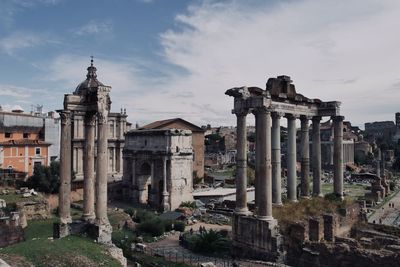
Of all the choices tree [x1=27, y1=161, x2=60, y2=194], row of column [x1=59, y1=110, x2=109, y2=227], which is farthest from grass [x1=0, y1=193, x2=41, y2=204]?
row of column [x1=59, y1=110, x2=109, y2=227]

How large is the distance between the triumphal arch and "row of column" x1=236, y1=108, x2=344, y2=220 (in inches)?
256

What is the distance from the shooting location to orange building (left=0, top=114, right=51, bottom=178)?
4512 cm

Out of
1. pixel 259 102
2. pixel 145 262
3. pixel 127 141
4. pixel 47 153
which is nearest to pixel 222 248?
pixel 145 262

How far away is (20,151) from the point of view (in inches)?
1834

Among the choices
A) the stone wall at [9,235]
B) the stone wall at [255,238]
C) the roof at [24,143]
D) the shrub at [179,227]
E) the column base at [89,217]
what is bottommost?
the shrub at [179,227]

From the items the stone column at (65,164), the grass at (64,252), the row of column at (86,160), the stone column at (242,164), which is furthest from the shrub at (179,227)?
the grass at (64,252)

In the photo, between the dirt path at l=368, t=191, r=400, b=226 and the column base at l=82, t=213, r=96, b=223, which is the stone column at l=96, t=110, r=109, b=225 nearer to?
the column base at l=82, t=213, r=96, b=223

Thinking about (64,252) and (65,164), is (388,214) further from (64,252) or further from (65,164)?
(64,252)

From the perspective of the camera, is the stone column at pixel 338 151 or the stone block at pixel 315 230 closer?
the stone block at pixel 315 230

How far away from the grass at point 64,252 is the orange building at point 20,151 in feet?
106

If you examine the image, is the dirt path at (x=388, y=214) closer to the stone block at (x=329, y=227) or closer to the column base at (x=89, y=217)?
the stone block at (x=329, y=227)

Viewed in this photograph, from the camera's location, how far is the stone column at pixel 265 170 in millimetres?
18062

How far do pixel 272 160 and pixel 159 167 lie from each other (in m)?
21.7

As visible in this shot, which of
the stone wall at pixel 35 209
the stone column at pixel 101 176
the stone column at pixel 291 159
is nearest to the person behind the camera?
the stone column at pixel 101 176
